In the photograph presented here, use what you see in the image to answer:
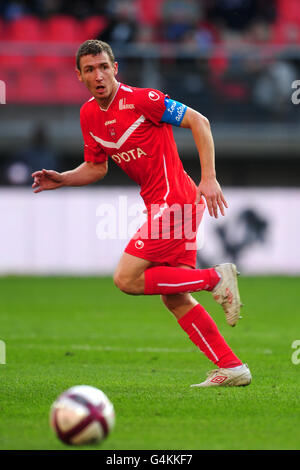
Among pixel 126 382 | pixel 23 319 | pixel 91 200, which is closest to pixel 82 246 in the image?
pixel 91 200

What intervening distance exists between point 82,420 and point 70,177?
263cm

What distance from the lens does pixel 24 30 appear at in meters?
19.2

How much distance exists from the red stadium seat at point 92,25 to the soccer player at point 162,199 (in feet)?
42.9

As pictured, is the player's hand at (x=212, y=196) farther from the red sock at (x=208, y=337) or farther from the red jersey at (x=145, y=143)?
the red sock at (x=208, y=337)

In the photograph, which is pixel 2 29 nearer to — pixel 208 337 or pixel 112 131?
pixel 112 131

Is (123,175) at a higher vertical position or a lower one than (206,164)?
lower

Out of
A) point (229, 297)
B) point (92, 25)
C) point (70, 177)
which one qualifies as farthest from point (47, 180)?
point (92, 25)

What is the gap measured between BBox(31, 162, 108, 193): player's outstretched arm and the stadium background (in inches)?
95.4

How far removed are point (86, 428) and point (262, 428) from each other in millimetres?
1023

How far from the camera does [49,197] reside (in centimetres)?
1709

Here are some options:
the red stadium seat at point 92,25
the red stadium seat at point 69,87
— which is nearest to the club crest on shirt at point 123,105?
the red stadium seat at point 69,87

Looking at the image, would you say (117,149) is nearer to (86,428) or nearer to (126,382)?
(126,382)

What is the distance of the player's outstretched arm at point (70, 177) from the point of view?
21.6ft

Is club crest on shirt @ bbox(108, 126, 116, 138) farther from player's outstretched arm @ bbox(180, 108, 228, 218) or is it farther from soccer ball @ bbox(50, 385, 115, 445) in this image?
soccer ball @ bbox(50, 385, 115, 445)
